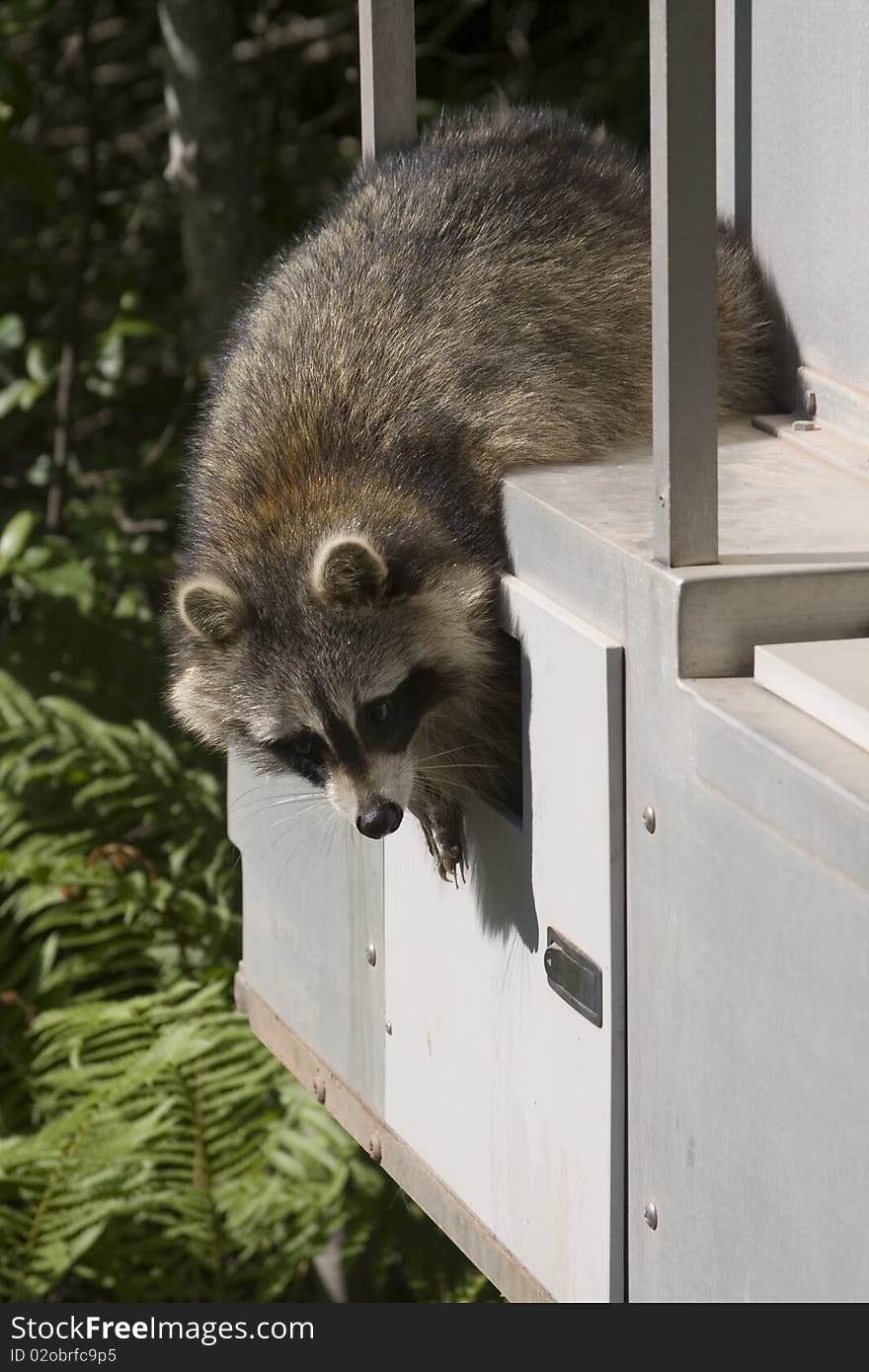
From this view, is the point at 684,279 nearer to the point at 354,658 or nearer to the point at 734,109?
the point at 354,658

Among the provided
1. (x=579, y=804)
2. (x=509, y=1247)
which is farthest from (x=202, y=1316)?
(x=579, y=804)

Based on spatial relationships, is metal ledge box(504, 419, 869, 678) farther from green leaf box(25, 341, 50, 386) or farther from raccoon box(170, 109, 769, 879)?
green leaf box(25, 341, 50, 386)

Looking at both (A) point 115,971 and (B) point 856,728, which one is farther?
(A) point 115,971

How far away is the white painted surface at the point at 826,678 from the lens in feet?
5.48

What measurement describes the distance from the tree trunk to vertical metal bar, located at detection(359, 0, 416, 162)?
1606 millimetres

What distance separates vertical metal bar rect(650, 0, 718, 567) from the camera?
1.94 metres

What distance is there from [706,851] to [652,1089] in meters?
0.33

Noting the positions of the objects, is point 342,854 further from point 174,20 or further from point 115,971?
point 174,20

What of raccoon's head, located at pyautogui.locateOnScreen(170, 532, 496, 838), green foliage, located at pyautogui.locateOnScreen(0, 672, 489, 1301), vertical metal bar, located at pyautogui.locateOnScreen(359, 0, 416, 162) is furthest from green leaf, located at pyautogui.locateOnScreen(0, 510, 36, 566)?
raccoon's head, located at pyautogui.locateOnScreen(170, 532, 496, 838)

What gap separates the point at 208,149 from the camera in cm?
493

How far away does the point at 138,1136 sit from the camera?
13.0ft

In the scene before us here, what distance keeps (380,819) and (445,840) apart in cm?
11

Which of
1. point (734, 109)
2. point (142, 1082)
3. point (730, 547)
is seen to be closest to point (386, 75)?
point (734, 109)

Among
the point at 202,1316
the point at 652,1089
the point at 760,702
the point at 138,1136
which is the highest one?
the point at 760,702
